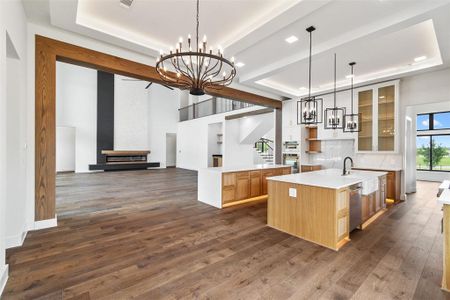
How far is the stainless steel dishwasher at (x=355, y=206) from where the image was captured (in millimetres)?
3170

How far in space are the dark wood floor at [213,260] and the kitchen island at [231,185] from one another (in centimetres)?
68

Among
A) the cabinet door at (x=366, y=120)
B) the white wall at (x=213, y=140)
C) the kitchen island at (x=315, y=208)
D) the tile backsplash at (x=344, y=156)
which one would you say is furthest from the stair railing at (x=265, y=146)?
the kitchen island at (x=315, y=208)

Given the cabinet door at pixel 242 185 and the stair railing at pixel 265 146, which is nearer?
the cabinet door at pixel 242 185

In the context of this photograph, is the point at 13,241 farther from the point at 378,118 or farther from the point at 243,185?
the point at 378,118

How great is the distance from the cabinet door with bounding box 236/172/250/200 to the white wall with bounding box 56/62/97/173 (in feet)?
29.1

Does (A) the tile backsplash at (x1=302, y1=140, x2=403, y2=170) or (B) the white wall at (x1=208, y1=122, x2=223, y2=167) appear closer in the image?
(A) the tile backsplash at (x1=302, y1=140, x2=403, y2=170)

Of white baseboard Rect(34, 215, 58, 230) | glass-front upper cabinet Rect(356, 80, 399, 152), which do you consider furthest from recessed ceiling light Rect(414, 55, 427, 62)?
white baseboard Rect(34, 215, 58, 230)

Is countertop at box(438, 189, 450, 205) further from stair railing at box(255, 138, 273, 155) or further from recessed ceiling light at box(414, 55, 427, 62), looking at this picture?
stair railing at box(255, 138, 273, 155)

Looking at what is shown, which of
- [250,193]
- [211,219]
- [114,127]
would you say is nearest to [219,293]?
[211,219]

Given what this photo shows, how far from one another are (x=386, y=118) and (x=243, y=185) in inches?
162

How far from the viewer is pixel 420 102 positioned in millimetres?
5059

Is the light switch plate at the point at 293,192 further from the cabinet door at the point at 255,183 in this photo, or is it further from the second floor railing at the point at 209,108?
the second floor railing at the point at 209,108

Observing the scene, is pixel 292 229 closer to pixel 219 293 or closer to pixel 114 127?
pixel 219 293

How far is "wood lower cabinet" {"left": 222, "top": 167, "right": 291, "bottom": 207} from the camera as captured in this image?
187 inches
